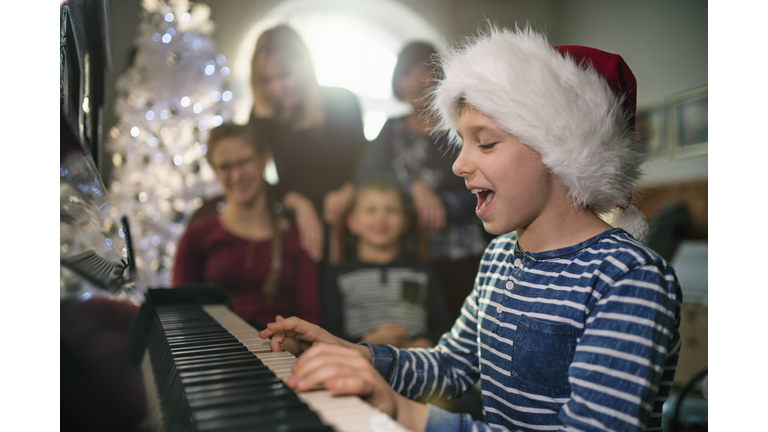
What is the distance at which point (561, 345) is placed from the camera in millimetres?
659

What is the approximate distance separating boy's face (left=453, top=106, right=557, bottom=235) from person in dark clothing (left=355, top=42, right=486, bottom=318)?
202 centimetres

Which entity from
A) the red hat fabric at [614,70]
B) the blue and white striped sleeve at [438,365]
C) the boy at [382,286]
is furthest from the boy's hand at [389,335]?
the red hat fabric at [614,70]

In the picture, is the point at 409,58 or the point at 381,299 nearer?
the point at 381,299

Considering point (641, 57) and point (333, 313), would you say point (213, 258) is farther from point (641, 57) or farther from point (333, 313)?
point (641, 57)

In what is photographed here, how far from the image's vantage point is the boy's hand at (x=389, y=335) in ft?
7.73

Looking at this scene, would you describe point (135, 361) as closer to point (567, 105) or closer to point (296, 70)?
point (567, 105)

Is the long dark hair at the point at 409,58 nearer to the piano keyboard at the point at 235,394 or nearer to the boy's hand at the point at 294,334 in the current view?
the boy's hand at the point at 294,334

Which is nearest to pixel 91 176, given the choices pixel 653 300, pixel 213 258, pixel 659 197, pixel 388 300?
pixel 653 300

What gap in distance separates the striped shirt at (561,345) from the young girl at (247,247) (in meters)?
1.69

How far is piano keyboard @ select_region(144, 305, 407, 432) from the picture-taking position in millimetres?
387

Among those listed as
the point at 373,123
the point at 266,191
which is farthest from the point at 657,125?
the point at 266,191

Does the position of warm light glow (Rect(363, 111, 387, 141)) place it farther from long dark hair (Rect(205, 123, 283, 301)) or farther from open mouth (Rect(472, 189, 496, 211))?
open mouth (Rect(472, 189, 496, 211))

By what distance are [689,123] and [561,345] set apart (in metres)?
2.65

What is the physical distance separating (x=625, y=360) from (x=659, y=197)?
2.80 meters
